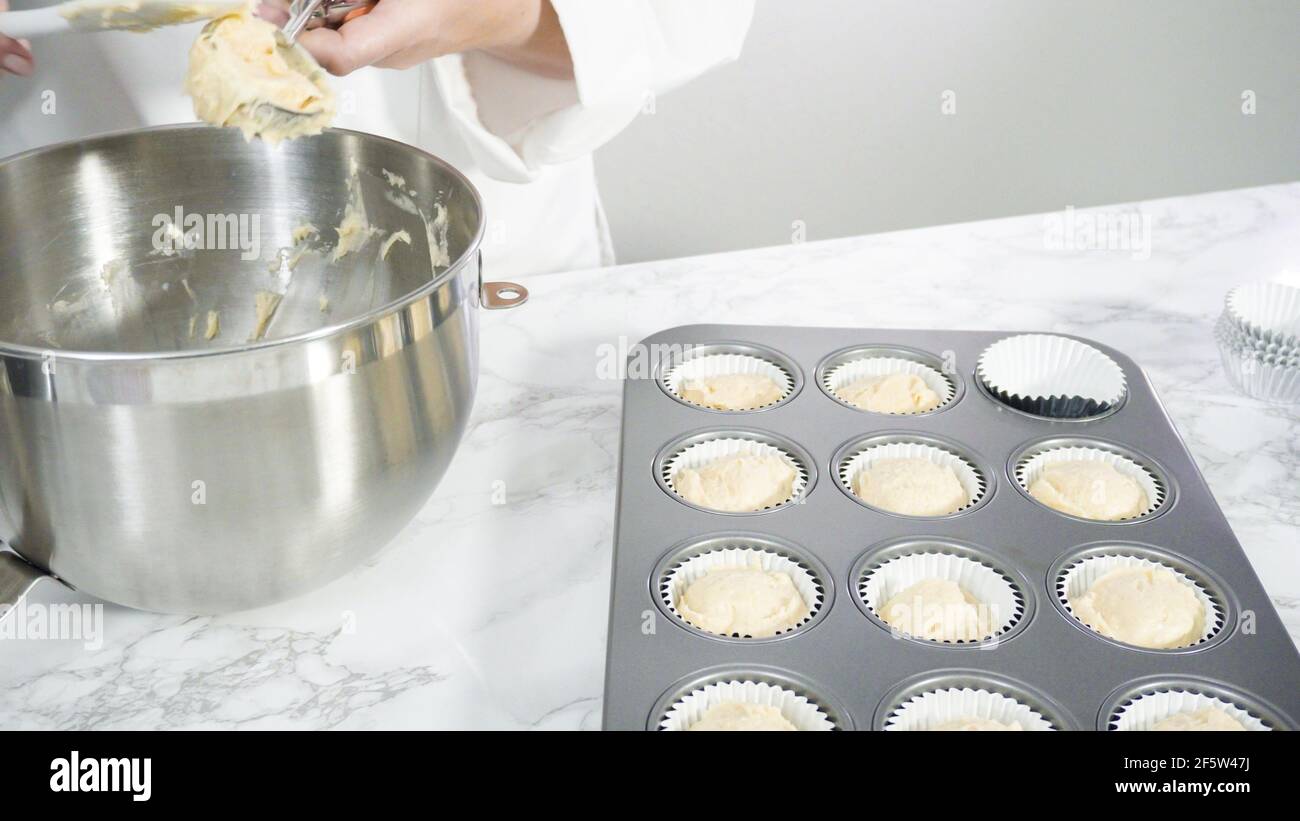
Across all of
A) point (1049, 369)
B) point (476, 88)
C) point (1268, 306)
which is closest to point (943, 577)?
point (1049, 369)

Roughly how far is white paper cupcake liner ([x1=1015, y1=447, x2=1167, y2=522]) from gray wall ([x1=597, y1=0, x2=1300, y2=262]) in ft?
6.35

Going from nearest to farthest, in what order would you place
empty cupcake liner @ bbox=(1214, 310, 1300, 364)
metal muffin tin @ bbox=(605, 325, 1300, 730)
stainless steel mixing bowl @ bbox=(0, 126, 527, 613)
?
stainless steel mixing bowl @ bbox=(0, 126, 527, 613) < metal muffin tin @ bbox=(605, 325, 1300, 730) < empty cupcake liner @ bbox=(1214, 310, 1300, 364)

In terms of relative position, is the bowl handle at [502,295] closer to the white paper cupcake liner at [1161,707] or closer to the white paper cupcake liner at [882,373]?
the white paper cupcake liner at [882,373]

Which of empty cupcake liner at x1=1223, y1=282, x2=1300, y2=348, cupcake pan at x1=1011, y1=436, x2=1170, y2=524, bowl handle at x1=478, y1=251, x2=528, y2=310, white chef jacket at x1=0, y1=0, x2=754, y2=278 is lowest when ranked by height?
cupcake pan at x1=1011, y1=436, x2=1170, y2=524

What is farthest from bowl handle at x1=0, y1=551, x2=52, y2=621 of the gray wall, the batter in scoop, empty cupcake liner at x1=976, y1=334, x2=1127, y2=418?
the gray wall

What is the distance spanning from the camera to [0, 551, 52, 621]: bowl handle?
0.87 metres

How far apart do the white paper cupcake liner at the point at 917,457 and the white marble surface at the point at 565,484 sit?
0.85 ft

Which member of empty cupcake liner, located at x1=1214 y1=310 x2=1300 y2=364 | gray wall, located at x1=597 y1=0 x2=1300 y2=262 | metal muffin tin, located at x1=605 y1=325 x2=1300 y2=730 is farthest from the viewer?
gray wall, located at x1=597 y1=0 x2=1300 y2=262

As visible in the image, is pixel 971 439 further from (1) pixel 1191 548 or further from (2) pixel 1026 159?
(2) pixel 1026 159

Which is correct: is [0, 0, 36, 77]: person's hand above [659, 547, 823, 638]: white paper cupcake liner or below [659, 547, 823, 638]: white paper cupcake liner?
above

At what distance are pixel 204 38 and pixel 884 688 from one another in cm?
81

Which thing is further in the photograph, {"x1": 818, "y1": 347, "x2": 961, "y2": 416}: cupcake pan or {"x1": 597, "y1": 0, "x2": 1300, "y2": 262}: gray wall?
{"x1": 597, "y1": 0, "x2": 1300, "y2": 262}: gray wall

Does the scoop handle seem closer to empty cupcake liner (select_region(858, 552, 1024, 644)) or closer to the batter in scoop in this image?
the batter in scoop

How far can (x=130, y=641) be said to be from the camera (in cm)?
98
